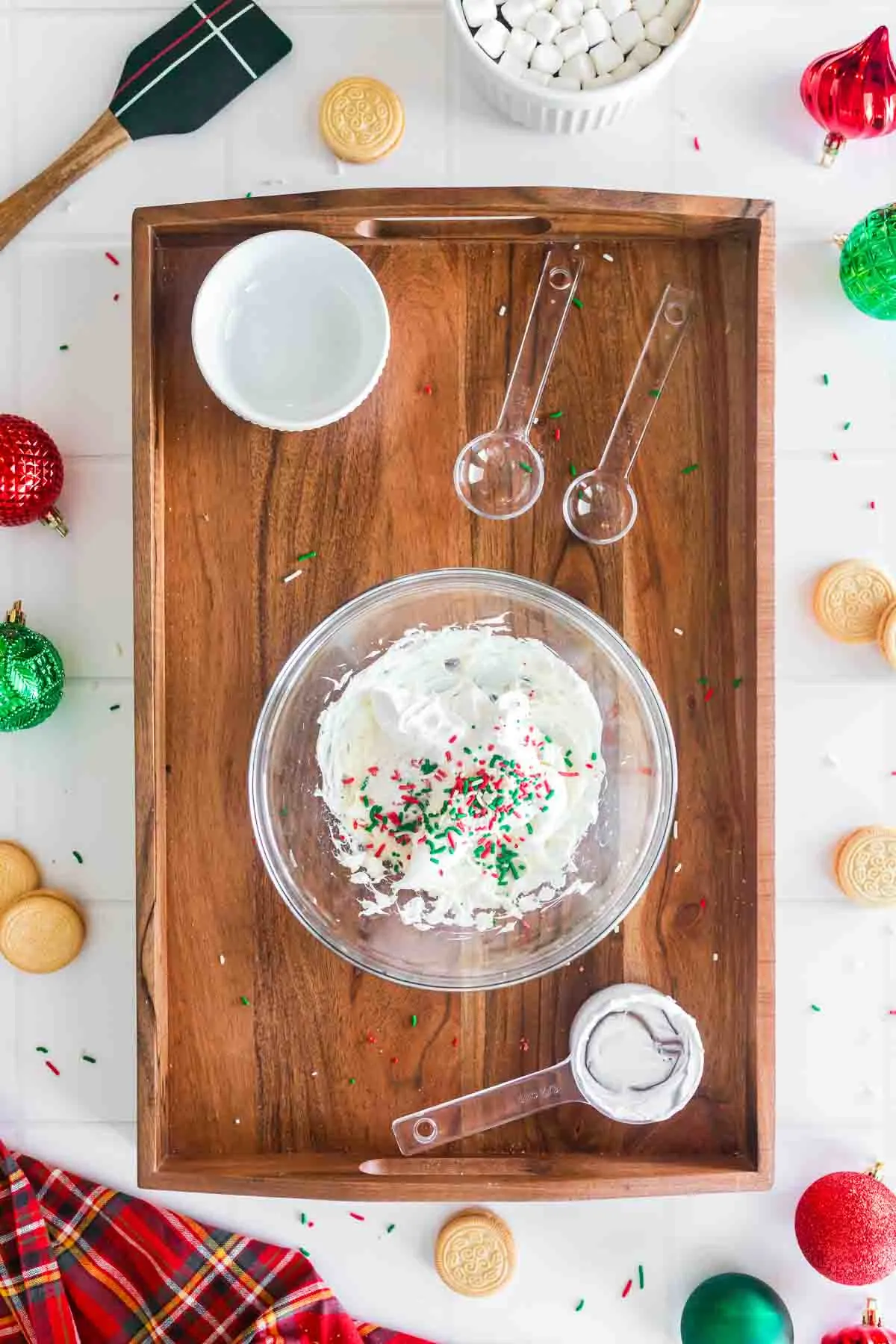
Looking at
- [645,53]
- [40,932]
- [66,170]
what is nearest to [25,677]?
[40,932]

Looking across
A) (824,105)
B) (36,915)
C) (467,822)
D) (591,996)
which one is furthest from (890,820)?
(36,915)

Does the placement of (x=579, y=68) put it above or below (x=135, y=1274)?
above

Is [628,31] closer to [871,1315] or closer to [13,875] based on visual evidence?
[13,875]

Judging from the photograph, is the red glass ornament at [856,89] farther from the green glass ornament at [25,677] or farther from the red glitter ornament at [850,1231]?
the red glitter ornament at [850,1231]

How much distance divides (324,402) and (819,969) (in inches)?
35.3

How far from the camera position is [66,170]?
137 cm

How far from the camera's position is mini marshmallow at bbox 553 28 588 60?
1.27m

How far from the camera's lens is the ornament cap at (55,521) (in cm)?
135

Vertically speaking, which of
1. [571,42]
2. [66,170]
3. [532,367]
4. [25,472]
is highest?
[571,42]

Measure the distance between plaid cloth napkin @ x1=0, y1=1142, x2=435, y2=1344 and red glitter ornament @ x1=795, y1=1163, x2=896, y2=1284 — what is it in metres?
0.51

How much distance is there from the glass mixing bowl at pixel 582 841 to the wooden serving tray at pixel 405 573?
0.17ft

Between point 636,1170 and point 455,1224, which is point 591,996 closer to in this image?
point 636,1170

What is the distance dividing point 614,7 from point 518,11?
0.11 m

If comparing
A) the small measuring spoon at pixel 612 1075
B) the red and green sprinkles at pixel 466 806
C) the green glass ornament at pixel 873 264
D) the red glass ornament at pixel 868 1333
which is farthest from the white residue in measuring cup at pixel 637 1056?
the green glass ornament at pixel 873 264
